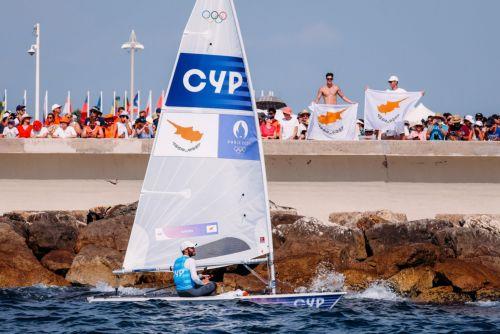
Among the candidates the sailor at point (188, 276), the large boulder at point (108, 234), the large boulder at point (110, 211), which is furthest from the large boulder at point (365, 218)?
the sailor at point (188, 276)

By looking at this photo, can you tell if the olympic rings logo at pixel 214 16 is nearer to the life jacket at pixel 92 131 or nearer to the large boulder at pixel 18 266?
the large boulder at pixel 18 266

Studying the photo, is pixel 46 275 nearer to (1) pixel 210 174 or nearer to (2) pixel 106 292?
(2) pixel 106 292

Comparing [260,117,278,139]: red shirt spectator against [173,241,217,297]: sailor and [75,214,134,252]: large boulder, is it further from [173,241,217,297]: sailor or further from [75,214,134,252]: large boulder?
[173,241,217,297]: sailor

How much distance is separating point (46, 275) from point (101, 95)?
3578 cm

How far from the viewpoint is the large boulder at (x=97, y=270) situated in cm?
2444

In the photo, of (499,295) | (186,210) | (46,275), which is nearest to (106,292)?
(46,275)

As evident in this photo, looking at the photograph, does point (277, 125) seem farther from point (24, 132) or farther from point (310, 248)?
point (24, 132)

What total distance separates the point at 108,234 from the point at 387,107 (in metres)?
7.54

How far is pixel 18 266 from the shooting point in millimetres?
24859

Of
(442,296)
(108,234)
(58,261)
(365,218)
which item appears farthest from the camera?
(365,218)

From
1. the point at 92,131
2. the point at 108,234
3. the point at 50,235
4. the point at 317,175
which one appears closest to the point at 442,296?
the point at 317,175

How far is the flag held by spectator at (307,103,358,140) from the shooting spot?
27.6 meters

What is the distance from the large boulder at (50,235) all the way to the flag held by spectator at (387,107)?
7.61 meters

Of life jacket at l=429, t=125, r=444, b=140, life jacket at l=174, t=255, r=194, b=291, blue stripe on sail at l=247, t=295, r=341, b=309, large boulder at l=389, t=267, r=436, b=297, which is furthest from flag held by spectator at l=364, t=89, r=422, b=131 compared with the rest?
life jacket at l=174, t=255, r=194, b=291
